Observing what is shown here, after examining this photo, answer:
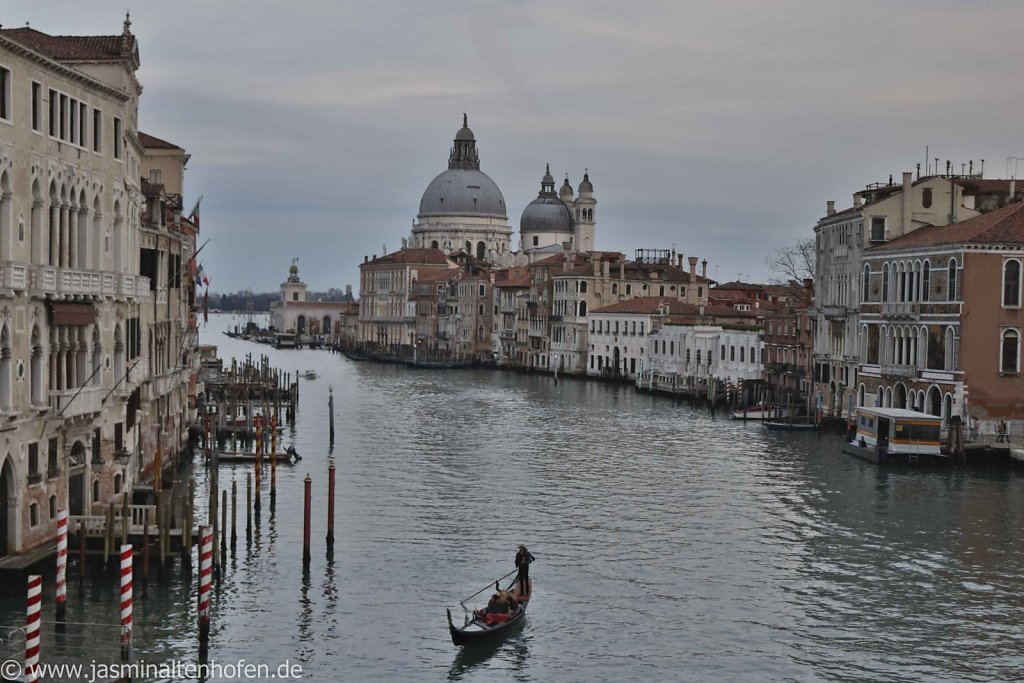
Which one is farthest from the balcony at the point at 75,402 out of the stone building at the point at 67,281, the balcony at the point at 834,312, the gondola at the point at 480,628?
the balcony at the point at 834,312

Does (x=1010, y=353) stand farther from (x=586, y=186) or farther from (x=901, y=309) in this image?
(x=586, y=186)

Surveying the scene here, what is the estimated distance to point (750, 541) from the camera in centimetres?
2145

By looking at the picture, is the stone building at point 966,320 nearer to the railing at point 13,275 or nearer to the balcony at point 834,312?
the balcony at point 834,312

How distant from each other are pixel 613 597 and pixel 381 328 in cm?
8816

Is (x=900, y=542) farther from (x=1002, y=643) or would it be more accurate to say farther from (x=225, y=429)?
(x=225, y=429)

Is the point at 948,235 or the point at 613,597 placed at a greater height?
the point at 948,235

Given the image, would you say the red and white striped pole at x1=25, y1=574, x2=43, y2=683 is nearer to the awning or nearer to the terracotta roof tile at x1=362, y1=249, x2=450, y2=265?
the awning

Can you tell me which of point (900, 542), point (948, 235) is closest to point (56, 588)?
point (900, 542)

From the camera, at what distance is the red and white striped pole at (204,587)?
14.5 m

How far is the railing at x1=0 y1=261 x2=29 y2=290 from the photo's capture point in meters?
15.3

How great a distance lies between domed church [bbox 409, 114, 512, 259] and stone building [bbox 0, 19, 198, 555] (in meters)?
91.3

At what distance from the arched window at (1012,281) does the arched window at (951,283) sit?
3.37ft

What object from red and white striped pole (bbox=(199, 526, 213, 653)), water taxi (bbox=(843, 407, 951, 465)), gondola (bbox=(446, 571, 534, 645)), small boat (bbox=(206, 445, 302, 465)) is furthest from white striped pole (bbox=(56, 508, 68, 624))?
water taxi (bbox=(843, 407, 951, 465))

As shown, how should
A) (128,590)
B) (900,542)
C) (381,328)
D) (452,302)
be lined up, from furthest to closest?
(381,328), (452,302), (900,542), (128,590)
